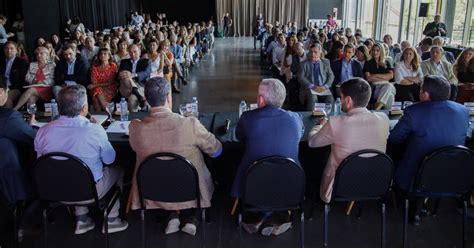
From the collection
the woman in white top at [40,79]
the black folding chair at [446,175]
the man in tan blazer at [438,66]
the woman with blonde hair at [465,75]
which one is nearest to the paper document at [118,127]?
the black folding chair at [446,175]

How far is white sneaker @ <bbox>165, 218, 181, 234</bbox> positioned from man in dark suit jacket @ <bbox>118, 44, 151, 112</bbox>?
255cm

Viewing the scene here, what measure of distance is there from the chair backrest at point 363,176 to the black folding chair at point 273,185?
9.9 inches

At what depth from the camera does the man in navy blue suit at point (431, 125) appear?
2.75 metres

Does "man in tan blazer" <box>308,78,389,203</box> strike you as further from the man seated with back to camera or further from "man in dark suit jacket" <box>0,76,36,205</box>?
the man seated with back to camera

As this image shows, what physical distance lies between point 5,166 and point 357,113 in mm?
2283

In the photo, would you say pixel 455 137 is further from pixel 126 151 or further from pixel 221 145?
pixel 126 151

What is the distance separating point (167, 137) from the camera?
101 inches

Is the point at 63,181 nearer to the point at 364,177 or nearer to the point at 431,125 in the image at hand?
the point at 364,177


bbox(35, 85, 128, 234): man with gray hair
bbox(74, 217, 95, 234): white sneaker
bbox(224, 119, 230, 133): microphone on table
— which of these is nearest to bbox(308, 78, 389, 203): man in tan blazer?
bbox(224, 119, 230, 133): microphone on table

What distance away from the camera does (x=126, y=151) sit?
3336mm

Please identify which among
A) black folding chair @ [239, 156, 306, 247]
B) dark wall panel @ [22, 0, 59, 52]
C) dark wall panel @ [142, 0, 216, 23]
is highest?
dark wall panel @ [142, 0, 216, 23]

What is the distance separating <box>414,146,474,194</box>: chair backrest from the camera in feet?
8.30

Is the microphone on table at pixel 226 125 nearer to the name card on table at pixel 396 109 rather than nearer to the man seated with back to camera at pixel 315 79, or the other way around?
the name card on table at pixel 396 109

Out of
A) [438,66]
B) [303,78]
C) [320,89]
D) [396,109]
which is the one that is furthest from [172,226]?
[438,66]
